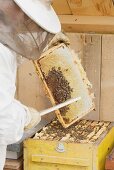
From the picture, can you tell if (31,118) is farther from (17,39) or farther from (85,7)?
(85,7)

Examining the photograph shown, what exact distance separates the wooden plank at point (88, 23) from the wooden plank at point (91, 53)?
47 mm

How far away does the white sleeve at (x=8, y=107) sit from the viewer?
6.19ft

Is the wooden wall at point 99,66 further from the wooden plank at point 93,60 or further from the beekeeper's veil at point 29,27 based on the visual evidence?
the beekeeper's veil at point 29,27

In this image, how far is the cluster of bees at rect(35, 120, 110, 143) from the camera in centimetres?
220

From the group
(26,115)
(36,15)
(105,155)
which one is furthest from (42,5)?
(105,155)

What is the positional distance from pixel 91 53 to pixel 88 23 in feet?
0.71

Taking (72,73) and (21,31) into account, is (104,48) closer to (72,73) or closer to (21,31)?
(72,73)

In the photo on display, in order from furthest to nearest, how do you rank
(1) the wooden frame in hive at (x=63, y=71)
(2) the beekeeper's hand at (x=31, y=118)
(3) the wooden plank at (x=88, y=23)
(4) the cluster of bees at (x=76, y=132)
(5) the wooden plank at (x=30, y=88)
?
1. (5) the wooden plank at (x=30, y=88)
2. (3) the wooden plank at (x=88, y=23)
3. (1) the wooden frame in hive at (x=63, y=71)
4. (4) the cluster of bees at (x=76, y=132)
5. (2) the beekeeper's hand at (x=31, y=118)

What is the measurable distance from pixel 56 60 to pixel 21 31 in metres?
0.46

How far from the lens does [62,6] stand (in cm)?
246

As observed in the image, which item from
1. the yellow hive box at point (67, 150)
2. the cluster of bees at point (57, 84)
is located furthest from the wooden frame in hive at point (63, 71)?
the yellow hive box at point (67, 150)

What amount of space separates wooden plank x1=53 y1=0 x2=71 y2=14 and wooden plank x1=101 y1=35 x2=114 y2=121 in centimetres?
27

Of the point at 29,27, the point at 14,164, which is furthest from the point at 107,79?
the point at 29,27

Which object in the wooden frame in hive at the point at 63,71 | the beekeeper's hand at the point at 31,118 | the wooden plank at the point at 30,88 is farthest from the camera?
the wooden plank at the point at 30,88
